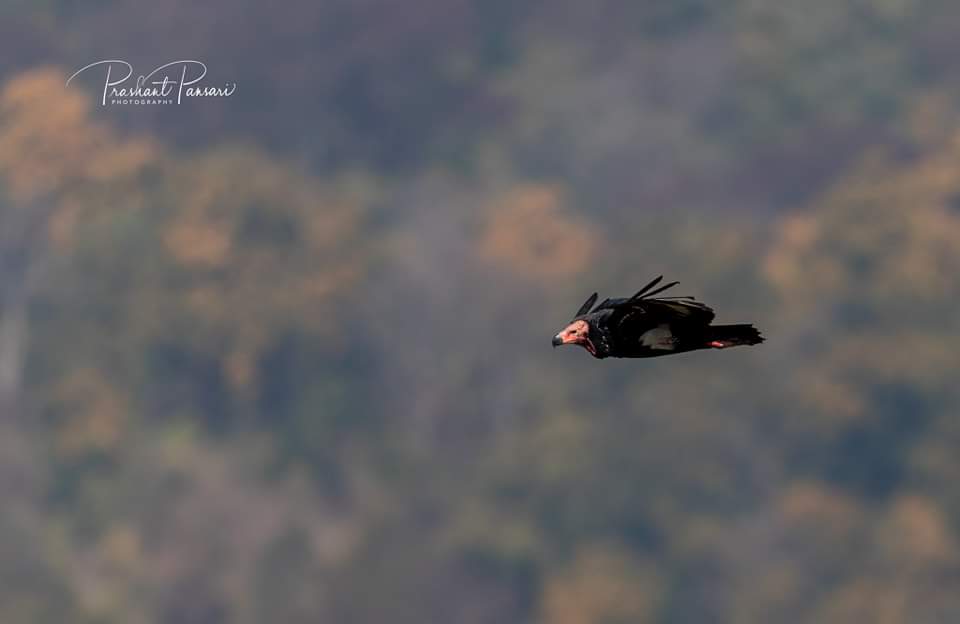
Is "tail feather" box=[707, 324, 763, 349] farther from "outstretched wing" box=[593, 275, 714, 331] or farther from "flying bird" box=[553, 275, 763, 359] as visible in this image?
"outstretched wing" box=[593, 275, 714, 331]

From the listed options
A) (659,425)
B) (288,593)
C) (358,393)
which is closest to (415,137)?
(358,393)

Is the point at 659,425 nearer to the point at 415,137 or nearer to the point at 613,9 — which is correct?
the point at 415,137

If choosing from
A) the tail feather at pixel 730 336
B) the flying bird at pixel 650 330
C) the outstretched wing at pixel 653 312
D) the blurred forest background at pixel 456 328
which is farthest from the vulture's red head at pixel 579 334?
the blurred forest background at pixel 456 328

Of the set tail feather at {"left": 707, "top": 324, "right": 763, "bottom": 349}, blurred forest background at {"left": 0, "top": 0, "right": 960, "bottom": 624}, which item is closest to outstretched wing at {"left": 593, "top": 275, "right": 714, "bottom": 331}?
tail feather at {"left": 707, "top": 324, "right": 763, "bottom": 349}

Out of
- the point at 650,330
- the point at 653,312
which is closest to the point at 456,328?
the point at 650,330

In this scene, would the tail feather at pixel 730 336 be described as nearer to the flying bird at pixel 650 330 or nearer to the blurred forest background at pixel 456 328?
the flying bird at pixel 650 330

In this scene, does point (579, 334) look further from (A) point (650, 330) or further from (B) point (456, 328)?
(B) point (456, 328)
